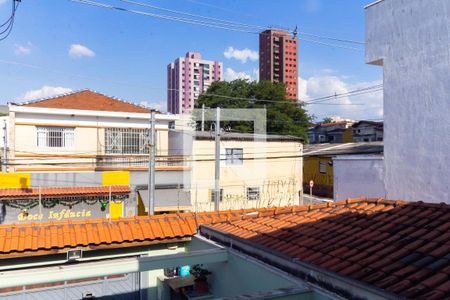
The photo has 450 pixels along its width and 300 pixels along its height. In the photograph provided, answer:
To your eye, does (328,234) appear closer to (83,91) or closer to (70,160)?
(70,160)

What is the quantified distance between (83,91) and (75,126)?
409 cm

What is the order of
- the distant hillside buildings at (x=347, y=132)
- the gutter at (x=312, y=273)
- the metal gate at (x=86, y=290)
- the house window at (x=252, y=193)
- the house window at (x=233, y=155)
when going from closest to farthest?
1. the gutter at (x=312, y=273)
2. the metal gate at (x=86, y=290)
3. the house window at (x=233, y=155)
4. the house window at (x=252, y=193)
5. the distant hillside buildings at (x=347, y=132)

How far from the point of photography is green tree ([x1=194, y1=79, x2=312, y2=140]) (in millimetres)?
37281

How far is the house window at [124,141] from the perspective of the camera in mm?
22484

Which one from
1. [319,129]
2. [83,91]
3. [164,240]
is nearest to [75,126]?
[83,91]

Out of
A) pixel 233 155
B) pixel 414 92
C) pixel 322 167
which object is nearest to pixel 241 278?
pixel 414 92

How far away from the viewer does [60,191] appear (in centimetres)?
1712

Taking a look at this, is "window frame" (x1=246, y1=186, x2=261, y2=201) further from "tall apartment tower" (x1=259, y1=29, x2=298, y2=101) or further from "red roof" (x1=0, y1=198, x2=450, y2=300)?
"tall apartment tower" (x1=259, y1=29, x2=298, y2=101)

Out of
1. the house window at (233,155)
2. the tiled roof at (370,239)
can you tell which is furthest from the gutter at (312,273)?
the house window at (233,155)

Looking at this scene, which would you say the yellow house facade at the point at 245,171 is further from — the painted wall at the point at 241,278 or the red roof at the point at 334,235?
the painted wall at the point at 241,278

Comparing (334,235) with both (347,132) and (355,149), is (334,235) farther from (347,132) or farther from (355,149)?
(347,132)

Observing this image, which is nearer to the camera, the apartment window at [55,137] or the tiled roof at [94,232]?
the tiled roof at [94,232]

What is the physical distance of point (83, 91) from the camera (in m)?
24.5

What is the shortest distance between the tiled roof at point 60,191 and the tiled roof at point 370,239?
12.5 m
